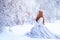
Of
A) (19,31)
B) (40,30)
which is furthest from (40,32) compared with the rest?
(19,31)

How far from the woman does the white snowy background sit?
4cm

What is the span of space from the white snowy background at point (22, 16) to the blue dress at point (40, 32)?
43 millimetres

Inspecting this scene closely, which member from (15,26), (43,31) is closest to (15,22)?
(15,26)

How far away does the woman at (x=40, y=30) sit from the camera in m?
1.77

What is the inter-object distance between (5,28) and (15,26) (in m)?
0.13

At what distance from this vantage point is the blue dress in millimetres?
1772

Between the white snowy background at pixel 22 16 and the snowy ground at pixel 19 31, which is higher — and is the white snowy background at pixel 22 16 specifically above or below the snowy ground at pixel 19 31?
above

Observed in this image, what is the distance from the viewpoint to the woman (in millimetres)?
1775

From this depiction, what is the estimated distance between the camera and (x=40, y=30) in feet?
5.87

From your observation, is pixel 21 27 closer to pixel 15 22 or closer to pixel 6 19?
pixel 15 22

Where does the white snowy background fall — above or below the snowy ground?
above

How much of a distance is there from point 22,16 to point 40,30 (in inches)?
11.5

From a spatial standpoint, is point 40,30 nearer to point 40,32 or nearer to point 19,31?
point 40,32

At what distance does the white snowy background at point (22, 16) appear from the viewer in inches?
70.2
